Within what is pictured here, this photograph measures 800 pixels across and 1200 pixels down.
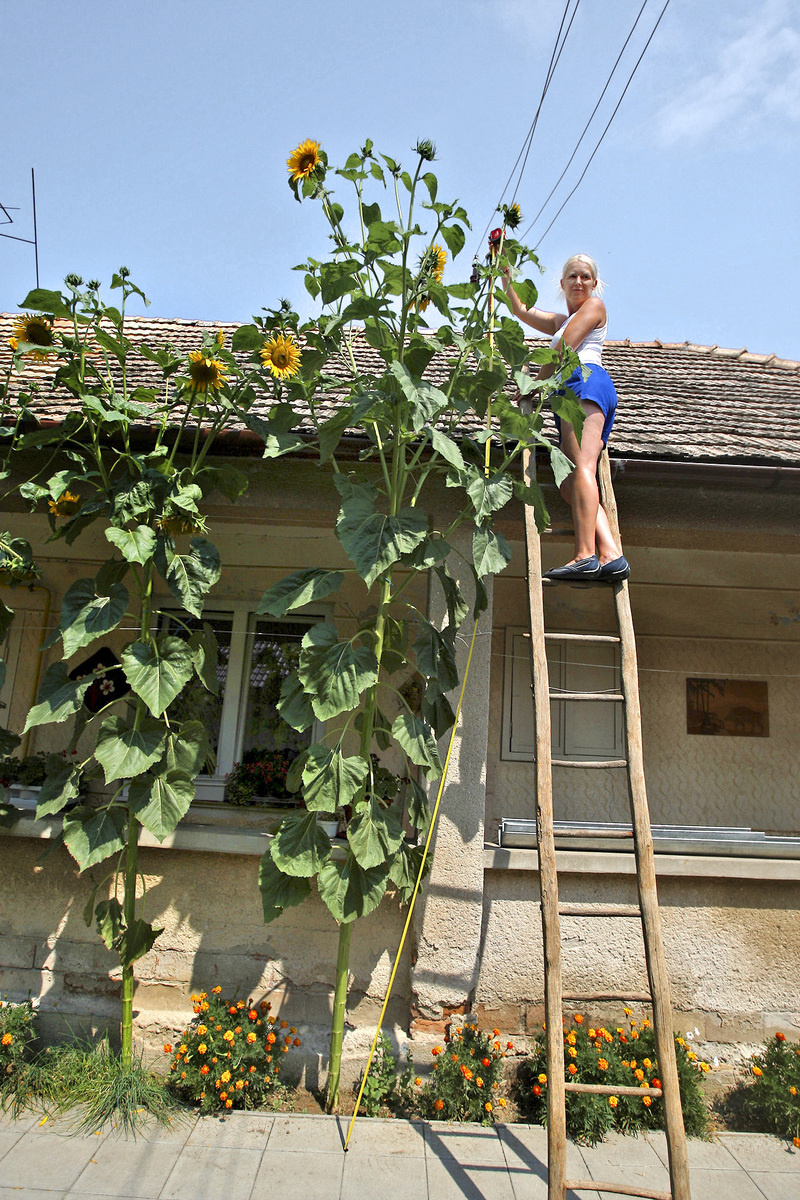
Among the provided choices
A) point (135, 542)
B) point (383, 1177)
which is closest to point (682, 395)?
point (135, 542)

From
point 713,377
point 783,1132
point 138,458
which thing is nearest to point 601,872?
point 783,1132

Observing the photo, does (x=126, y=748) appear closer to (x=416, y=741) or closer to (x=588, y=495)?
(x=416, y=741)

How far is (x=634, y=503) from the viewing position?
14.4 feet

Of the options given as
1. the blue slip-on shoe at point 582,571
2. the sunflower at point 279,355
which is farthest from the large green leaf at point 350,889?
the sunflower at point 279,355

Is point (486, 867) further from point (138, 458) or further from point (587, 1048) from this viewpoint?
point (138, 458)

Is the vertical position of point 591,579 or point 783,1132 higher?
point 591,579

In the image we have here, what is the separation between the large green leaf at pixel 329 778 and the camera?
3193mm

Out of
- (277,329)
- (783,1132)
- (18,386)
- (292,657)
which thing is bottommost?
(783,1132)

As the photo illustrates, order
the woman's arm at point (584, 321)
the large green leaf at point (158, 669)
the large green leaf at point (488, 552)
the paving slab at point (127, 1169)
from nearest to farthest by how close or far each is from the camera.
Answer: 1. the paving slab at point (127, 1169)
2. the large green leaf at point (488, 552)
3. the large green leaf at point (158, 669)
4. the woman's arm at point (584, 321)

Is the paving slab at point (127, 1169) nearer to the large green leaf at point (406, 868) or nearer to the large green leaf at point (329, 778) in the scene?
the large green leaf at point (406, 868)

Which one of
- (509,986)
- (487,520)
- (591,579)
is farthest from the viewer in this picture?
(509,986)

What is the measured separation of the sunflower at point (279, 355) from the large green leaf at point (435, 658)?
122 cm

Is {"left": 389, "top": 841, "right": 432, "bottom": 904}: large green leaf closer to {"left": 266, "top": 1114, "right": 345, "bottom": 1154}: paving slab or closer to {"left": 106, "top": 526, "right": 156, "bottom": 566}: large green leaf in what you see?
{"left": 266, "top": 1114, "right": 345, "bottom": 1154}: paving slab

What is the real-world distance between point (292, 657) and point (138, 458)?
1980mm
